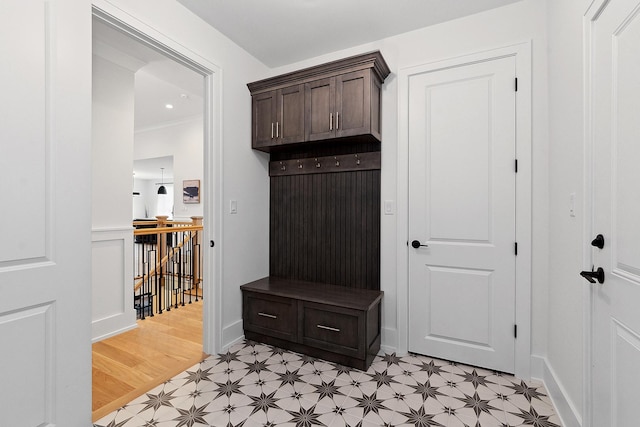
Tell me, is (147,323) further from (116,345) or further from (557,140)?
(557,140)

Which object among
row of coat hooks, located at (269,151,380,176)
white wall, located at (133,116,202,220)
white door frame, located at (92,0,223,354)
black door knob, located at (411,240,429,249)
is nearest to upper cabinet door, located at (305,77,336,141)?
row of coat hooks, located at (269,151,380,176)

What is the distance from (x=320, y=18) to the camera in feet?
7.68

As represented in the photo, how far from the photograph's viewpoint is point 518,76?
2125mm

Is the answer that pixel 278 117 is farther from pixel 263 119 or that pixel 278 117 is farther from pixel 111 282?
pixel 111 282

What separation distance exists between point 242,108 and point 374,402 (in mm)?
2538

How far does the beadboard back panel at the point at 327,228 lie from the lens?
8.70ft

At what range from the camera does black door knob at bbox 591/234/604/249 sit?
1271mm

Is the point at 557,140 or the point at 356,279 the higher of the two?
the point at 557,140

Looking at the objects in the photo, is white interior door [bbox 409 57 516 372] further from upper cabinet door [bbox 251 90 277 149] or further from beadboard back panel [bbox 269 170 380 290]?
upper cabinet door [bbox 251 90 277 149]

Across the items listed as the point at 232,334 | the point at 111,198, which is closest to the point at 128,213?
the point at 111,198

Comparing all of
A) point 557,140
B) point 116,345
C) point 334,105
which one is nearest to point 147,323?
point 116,345

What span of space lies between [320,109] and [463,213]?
1.41 meters

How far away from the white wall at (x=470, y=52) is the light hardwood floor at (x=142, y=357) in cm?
172

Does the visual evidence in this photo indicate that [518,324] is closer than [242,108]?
Yes
